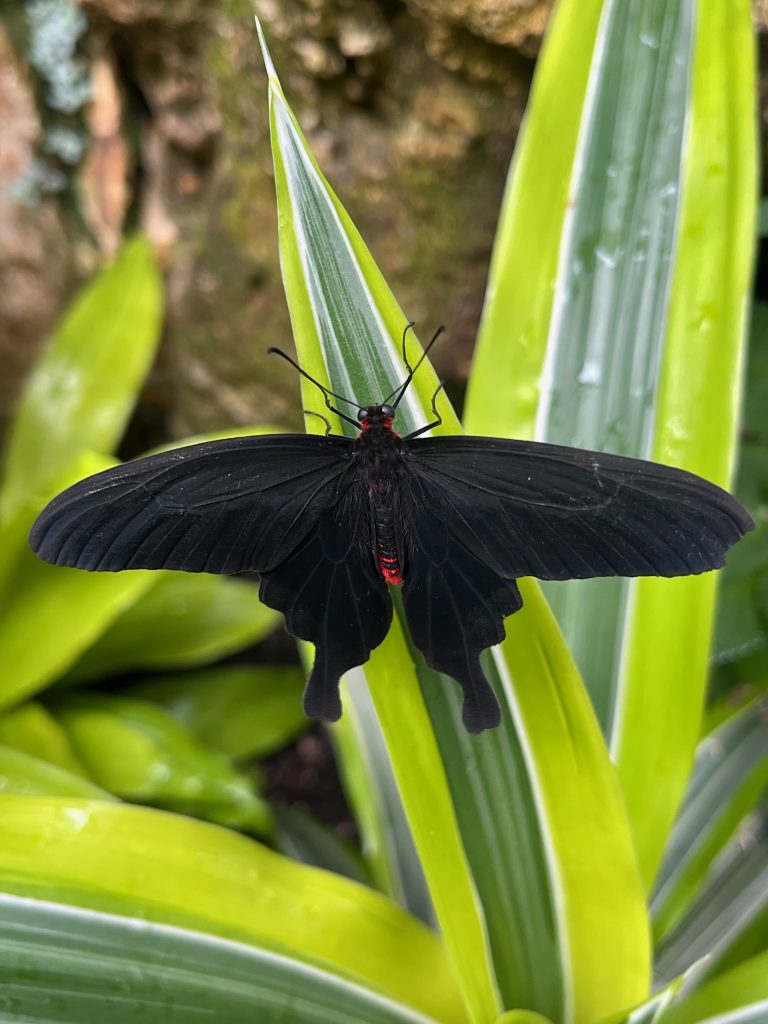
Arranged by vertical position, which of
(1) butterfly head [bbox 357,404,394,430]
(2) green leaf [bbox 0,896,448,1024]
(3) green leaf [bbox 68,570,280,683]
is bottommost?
(2) green leaf [bbox 0,896,448,1024]

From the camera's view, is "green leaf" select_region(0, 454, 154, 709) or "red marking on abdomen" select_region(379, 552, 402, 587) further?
"green leaf" select_region(0, 454, 154, 709)

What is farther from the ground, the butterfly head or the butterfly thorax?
the butterfly head

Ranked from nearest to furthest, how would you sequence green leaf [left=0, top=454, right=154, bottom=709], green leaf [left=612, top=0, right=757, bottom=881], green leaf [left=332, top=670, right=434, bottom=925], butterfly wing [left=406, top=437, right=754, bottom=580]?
1. butterfly wing [left=406, top=437, right=754, bottom=580]
2. green leaf [left=612, top=0, right=757, bottom=881]
3. green leaf [left=332, top=670, right=434, bottom=925]
4. green leaf [left=0, top=454, right=154, bottom=709]

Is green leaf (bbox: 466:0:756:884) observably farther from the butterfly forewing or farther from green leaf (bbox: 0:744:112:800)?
green leaf (bbox: 0:744:112:800)

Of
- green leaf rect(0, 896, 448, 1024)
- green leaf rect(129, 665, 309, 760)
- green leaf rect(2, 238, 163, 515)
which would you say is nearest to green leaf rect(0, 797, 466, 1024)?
green leaf rect(0, 896, 448, 1024)

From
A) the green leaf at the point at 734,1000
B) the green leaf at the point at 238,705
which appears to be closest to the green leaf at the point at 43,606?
the green leaf at the point at 238,705

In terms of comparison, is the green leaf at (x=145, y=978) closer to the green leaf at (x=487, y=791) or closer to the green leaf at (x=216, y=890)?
the green leaf at (x=216, y=890)

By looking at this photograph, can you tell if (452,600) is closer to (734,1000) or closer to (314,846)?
(734,1000)
